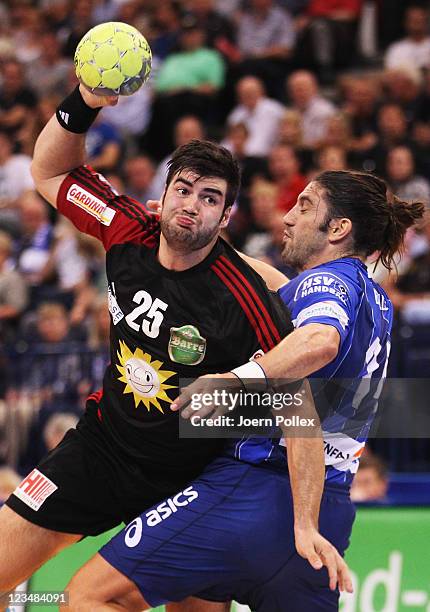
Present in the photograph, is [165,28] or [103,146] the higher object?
[165,28]

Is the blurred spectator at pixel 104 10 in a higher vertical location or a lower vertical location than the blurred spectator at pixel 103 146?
higher

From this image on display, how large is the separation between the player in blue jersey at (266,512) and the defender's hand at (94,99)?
1.15m

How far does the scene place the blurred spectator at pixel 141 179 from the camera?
38.2 ft

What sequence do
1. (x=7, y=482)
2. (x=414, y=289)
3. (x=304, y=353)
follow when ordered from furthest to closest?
(x=414, y=289) → (x=7, y=482) → (x=304, y=353)

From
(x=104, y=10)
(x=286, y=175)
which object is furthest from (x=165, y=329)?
(x=104, y=10)

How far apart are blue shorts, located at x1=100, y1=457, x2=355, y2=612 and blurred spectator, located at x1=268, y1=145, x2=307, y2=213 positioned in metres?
6.42

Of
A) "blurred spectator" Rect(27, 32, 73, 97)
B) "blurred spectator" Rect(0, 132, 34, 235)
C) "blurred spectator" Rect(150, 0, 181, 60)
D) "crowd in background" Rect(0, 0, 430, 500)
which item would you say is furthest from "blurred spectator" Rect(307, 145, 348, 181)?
"blurred spectator" Rect(27, 32, 73, 97)

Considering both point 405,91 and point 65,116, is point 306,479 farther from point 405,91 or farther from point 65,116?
point 405,91

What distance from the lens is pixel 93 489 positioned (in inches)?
193

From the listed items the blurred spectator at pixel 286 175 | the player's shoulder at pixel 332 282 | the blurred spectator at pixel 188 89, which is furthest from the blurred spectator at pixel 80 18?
the player's shoulder at pixel 332 282

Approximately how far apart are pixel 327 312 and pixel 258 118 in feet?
26.2

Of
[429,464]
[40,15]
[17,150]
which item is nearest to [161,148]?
[17,150]

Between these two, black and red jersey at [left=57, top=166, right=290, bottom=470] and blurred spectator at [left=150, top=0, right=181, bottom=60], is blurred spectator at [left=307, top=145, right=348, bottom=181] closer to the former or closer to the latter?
blurred spectator at [left=150, top=0, right=181, bottom=60]

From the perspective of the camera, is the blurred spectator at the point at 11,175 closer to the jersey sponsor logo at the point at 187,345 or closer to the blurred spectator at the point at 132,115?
the blurred spectator at the point at 132,115
